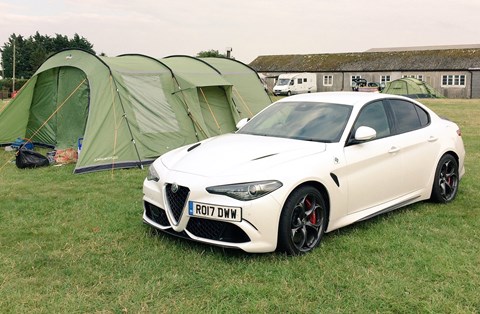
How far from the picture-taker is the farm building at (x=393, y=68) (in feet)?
152

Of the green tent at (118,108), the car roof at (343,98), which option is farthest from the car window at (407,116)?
the green tent at (118,108)

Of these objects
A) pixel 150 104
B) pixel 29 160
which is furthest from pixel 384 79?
pixel 29 160

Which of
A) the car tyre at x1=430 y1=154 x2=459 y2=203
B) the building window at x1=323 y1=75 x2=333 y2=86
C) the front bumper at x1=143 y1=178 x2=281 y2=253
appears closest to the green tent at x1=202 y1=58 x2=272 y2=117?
the car tyre at x1=430 y1=154 x2=459 y2=203

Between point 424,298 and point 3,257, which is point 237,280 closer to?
point 424,298

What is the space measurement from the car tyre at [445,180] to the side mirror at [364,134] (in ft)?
5.53

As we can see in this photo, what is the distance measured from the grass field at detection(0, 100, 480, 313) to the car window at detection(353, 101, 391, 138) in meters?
1.06

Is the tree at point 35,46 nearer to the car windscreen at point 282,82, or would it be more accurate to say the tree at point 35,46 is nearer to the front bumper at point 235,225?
the car windscreen at point 282,82

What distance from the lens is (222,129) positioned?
38.3ft

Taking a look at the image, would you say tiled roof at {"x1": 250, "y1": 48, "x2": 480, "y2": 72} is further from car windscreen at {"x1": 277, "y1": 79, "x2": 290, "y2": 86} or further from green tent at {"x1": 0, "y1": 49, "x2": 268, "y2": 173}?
green tent at {"x1": 0, "y1": 49, "x2": 268, "y2": 173}

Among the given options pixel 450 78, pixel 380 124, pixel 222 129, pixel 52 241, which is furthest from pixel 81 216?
pixel 450 78

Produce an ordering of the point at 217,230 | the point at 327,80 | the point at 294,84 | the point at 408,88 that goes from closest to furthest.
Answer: the point at 217,230
the point at 408,88
the point at 294,84
the point at 327,80

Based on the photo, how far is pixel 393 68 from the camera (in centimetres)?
4891

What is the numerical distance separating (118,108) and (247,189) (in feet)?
19.6

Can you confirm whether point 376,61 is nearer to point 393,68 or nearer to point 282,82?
point 393,68
